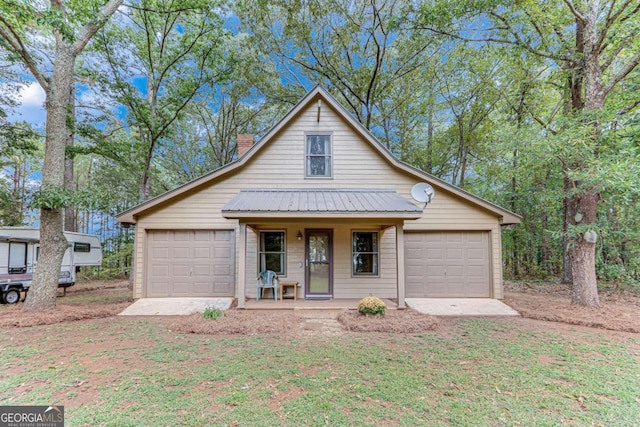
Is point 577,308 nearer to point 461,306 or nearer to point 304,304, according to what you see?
point 461,306

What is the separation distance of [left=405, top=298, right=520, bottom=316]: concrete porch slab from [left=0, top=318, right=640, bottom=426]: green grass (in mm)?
1593

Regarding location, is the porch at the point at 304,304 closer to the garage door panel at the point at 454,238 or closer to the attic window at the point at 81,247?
the garage door panel at the point at 454,238

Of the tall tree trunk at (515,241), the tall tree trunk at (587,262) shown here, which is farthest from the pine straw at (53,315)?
the tall tree trunk at (515,241)

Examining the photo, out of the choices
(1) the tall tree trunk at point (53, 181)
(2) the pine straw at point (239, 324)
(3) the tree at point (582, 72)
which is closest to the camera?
(2) the pine straw at point (239, 324)

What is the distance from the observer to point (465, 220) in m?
8.48

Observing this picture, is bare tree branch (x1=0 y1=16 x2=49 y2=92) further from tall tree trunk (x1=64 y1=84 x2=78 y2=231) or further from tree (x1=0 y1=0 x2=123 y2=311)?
tall tree trunk (x1=64 y1=84 x2=78 y2=231)

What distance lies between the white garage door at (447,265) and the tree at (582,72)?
218cm

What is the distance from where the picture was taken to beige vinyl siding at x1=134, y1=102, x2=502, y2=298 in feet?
27.4

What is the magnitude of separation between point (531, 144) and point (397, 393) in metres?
7.28

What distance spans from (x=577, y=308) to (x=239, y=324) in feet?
27.4

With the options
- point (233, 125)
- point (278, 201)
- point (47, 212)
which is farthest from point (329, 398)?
point (233, 125)

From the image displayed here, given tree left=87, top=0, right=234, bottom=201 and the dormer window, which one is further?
tree left=87, top=0, right=234, bottom=201

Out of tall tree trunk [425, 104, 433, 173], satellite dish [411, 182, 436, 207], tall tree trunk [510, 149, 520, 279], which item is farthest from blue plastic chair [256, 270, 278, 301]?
tall tree trunk [510, 149, 520, 279]

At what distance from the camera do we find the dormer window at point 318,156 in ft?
29.1
